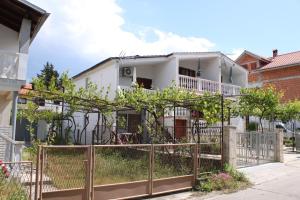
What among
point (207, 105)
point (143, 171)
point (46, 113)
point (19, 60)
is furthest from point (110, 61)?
point (143, 171)

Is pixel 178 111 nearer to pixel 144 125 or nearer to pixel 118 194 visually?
pixel 144 125

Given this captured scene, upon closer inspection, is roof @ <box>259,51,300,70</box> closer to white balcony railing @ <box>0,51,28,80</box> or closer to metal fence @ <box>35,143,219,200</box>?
metal fence @ <box>35,143,219,200</box>

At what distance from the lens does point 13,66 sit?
10.8 m

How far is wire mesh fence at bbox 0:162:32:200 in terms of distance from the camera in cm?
682

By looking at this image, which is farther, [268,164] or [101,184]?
[268,164]

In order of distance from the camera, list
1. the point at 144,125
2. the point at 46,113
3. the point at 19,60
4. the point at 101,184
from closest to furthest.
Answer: the point at 101,184
the point at 19,60
the point at 144,125
the point at 46,113

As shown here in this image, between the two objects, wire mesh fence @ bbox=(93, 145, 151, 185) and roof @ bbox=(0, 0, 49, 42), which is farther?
roof @ bbox=(0, 0, 49, 42)

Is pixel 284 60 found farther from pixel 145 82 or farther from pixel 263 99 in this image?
pixel 263 99

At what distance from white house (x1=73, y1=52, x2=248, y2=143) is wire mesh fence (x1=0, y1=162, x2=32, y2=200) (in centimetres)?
1179

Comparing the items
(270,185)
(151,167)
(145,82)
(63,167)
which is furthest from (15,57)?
(145,82)

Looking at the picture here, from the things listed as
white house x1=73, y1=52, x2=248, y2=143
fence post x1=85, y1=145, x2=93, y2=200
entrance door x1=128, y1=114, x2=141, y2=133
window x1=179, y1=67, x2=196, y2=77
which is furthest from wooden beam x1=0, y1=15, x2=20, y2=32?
window x1=179, y1=67, x2=196, y2=77

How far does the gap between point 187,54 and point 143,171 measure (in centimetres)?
1574

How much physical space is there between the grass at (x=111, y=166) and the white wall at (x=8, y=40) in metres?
7.25

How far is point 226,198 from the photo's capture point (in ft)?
29.2
